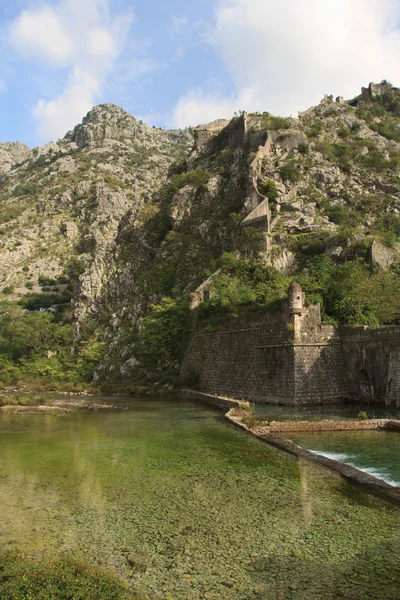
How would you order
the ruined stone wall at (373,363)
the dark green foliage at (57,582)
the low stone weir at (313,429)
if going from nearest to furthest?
1. the dark green foliage at (57,582)
2. the low stone weir at (313,429)
3. the ruined stone wall at (373,363)

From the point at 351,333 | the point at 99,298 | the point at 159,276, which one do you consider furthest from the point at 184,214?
the point at 351,333

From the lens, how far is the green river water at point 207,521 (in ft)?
16.9

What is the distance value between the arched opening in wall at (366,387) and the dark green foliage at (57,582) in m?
18.9

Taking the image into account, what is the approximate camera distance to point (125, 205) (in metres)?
75.2

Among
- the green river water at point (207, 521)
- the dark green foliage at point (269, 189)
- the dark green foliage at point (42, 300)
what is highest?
the dark green foliage at point (269, 189)

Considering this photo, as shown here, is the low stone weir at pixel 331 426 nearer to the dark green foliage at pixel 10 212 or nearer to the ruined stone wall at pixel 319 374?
the ruined stone wall at pixel 319 374

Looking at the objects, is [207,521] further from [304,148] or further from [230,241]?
[304,148]

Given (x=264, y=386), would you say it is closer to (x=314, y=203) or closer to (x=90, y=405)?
(x=90, y=405)

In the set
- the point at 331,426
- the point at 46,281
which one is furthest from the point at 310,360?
the point at 46,281

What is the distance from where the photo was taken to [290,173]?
4266cm

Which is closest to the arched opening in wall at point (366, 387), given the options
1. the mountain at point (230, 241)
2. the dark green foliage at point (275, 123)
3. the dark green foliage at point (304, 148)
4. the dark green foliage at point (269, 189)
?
the mountain at point (230, 241)

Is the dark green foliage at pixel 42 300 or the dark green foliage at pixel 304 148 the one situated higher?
the dark green foliage at pixel 304 148

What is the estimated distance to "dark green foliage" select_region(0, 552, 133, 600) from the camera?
442 centimetres

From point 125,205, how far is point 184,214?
26.8 m
